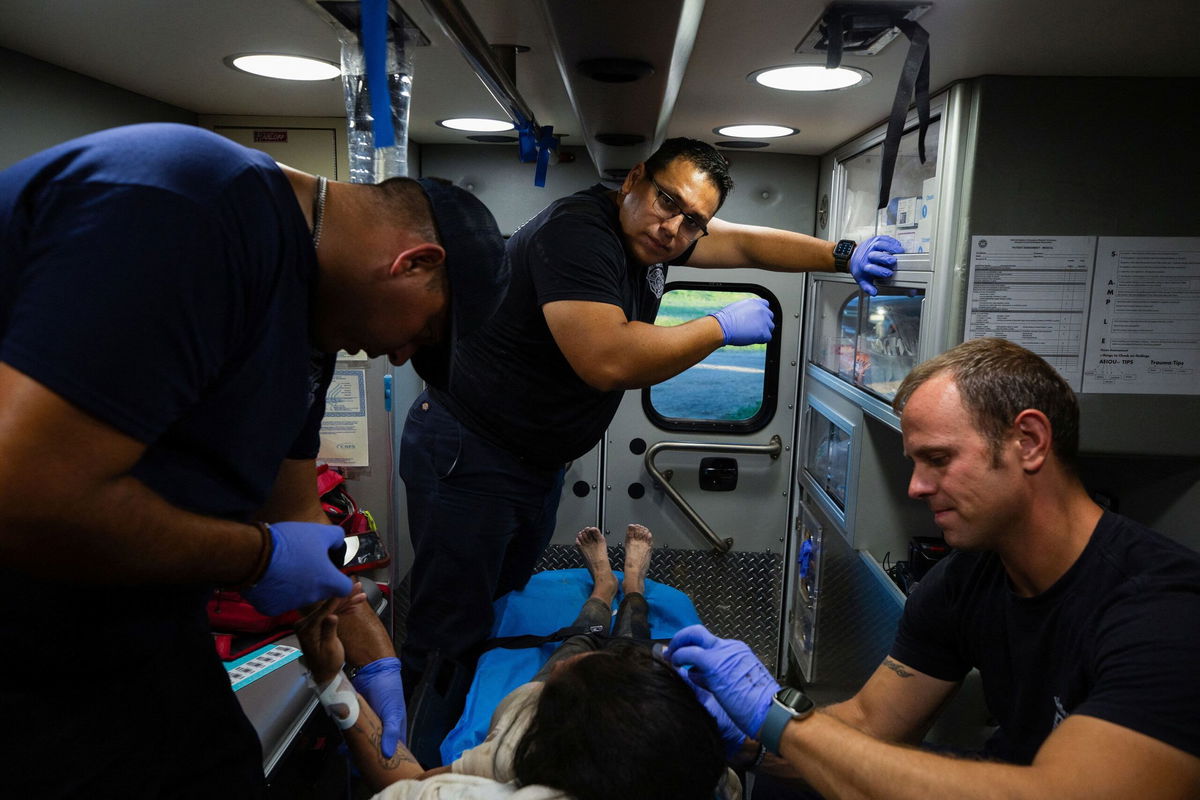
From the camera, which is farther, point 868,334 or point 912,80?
point 868,334

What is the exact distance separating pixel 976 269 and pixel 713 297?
1.84 meters

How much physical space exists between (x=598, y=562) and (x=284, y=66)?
2.40 meters

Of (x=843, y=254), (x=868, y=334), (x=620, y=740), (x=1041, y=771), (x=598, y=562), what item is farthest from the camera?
(x=598, y=562)

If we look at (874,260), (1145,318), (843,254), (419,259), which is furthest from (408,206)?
(1145,318)

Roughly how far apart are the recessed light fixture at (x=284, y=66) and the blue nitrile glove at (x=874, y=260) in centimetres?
176

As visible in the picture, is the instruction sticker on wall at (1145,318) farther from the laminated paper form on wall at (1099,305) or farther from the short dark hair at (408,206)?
the short dark hair at (408,206)

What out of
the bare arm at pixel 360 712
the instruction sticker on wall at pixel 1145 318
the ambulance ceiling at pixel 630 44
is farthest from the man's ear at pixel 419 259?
the instruction sticker on wall at pixel 1145 318

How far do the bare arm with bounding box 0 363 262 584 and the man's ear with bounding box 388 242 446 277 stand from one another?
44 cm

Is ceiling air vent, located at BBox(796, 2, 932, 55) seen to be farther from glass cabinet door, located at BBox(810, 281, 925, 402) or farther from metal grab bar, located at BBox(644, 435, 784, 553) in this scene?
metal grab bar, located at BBox(644, 435, 784, 553)

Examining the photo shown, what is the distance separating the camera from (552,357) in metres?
2.49

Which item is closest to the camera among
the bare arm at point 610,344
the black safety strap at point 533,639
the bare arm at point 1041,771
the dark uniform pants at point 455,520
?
the bare arm at point 1041,771

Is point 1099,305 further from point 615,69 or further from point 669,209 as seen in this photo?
point 615,69

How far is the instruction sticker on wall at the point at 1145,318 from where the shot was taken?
204 centimetres

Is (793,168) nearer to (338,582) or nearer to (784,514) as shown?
(784,514)
